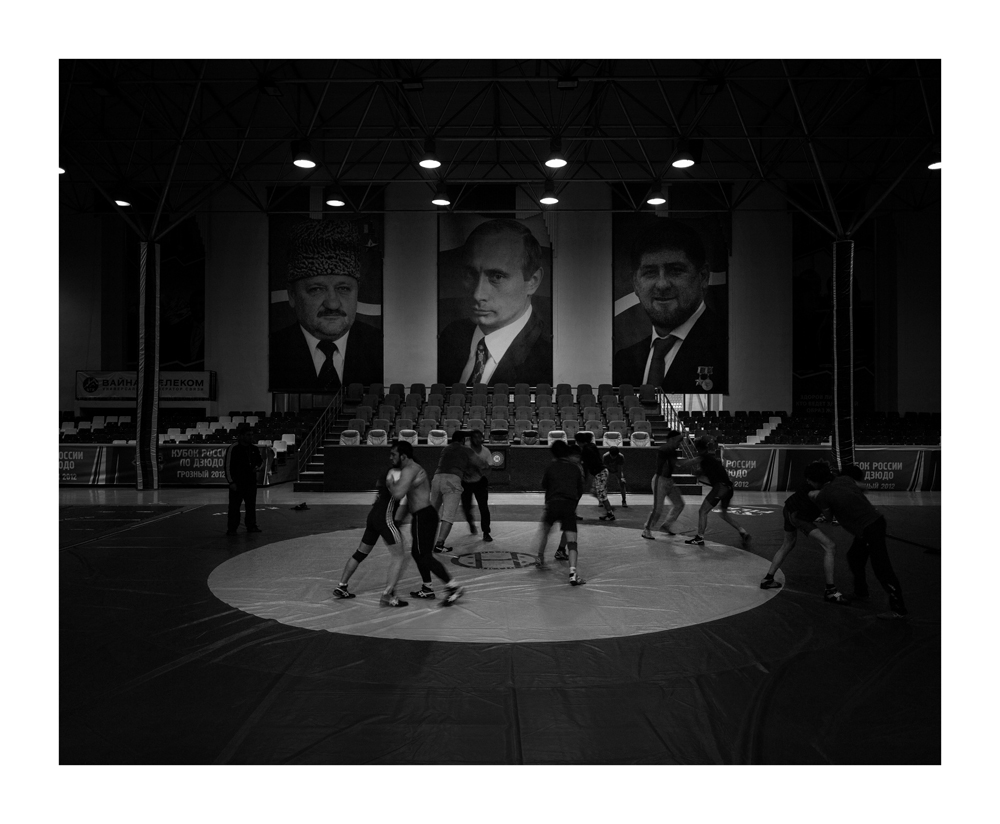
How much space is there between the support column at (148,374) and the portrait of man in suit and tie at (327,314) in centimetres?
779

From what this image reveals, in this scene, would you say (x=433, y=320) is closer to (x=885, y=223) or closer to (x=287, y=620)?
(x=885, y=223)

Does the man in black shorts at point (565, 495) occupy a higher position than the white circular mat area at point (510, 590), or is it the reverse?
the man in black shorts at point (565, 495)

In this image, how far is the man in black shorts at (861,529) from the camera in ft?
18.8

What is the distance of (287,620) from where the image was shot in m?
5.65

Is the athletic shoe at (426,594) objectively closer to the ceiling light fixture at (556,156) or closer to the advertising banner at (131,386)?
the ceiling light fixture at (556,156)

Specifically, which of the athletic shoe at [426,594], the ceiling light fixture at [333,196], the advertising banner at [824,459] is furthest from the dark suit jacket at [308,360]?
the athletic shoe at [426,594]

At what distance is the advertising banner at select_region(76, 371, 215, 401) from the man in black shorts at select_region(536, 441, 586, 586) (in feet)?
71.1

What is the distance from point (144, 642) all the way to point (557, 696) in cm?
347

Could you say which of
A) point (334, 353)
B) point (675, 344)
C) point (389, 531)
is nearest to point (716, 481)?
point (389, 531)

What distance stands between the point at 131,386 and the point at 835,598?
26.3m

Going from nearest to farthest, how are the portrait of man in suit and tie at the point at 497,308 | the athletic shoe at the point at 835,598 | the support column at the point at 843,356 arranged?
the athletic shoe at the point at 835,598
the support column at the point at 843,356
the portrait of man in suit and tie at the point at 497,308

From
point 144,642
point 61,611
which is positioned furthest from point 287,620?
point 61,611

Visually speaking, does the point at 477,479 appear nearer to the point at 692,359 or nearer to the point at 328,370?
the point at 328,370

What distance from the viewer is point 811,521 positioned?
6359mm
